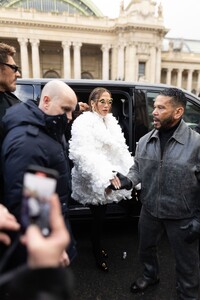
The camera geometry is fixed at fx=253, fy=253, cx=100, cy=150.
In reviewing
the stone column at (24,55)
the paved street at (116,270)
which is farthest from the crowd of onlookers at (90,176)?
the stone column at (24,55)

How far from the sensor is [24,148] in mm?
1323

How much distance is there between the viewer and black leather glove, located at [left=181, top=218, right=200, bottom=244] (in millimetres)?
1951

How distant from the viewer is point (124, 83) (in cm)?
322

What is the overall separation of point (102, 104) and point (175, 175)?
1030mm

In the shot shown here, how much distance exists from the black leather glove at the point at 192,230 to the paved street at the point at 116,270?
79 cm

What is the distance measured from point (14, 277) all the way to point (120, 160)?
2.04 meters

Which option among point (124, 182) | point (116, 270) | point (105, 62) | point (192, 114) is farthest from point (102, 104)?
point (105, 62)

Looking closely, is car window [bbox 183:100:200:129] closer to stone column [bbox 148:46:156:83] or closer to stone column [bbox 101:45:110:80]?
stone column [bbox 148:46:156:83]

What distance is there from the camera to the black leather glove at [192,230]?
1.95m

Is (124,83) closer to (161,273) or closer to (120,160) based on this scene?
(120,160)

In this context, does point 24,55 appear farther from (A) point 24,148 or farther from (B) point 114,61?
(A) point 24,148

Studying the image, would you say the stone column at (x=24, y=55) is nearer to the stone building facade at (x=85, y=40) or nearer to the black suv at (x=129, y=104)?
the stone building facade at (x=85, y=40)

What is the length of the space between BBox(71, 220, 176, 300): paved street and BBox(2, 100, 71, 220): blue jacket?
146cm

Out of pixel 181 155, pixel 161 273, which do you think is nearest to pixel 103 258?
pixel 161 273
